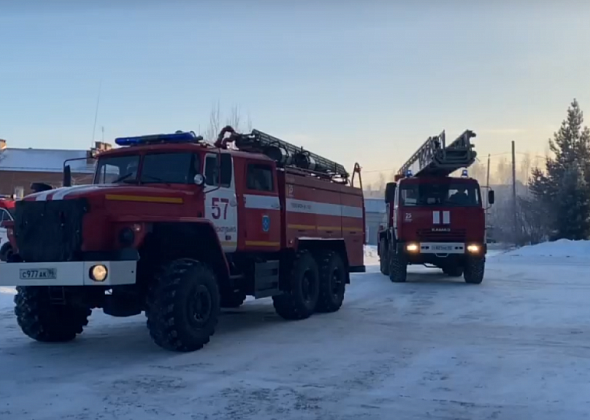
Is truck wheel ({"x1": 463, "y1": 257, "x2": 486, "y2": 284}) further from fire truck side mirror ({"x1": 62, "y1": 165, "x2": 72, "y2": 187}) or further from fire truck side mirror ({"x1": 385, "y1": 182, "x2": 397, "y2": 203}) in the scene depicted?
fire truck side mirror ({"x1": 62, "y1": 165, "x2": 72, "y2": 187})

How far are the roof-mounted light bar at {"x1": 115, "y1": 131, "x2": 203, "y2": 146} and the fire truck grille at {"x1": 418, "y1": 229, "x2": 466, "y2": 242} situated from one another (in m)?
9.87

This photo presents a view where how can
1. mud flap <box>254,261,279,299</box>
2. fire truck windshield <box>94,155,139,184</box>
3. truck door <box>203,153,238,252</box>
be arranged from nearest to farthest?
truck door <box>203,153,238,252</box> < fire truck windshield <box>94,155,139,184</box> < mud flap <box>254,261,279,299</box>

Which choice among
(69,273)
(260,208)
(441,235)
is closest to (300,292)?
(260,208)

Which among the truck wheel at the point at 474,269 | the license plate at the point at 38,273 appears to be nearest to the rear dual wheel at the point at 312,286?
the license plate at the point at 38,273

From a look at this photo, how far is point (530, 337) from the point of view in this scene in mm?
10242

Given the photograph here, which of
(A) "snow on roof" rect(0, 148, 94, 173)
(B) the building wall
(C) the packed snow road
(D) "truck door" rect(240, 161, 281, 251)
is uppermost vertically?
(A) "snow on roof" rect(0, 148, 94, 173)

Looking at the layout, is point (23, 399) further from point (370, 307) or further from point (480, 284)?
point (480, 284)

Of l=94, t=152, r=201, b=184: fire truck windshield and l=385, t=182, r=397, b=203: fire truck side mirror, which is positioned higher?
l=385, t=182, r=397, b=203: fire truck side mirror

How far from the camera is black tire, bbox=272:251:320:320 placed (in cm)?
1184

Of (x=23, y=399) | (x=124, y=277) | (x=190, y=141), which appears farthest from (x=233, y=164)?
(x=23, y=399)

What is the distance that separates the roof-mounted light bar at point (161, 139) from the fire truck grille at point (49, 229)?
1956 millimetres

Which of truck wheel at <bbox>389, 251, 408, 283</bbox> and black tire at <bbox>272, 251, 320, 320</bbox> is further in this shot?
truck wheel at <bbox>389, 251, 408, 283</bbox>

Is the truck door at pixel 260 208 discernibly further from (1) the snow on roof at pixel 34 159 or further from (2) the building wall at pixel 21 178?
(2) the building wall at pixel 21 178

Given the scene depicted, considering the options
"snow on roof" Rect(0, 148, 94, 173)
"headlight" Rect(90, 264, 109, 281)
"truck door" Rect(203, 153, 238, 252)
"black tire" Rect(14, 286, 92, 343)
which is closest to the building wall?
"snow on roof" Rect(0, 148, 94, 173)
